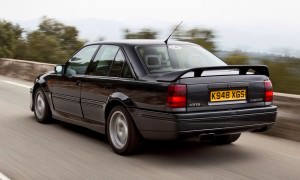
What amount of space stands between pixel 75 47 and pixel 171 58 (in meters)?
19.6

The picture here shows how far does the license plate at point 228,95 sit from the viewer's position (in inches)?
241

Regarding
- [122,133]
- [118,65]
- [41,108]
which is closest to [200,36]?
[41,108]

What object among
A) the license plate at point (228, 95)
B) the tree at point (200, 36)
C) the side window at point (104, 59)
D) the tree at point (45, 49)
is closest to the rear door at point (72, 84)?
the side window at point (104, 59)

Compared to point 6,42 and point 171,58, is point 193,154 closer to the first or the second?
point 171,58

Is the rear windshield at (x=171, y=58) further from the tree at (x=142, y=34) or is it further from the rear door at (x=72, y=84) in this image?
the tree at (x=142, y=34)

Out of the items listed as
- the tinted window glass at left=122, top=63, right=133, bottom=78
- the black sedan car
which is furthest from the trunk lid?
the tinted window glass at left=122, top=63, right=133, bottom=78

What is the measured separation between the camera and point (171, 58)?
6809mm

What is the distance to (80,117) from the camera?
25.4ft

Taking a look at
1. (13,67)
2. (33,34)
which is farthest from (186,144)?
(33,34)

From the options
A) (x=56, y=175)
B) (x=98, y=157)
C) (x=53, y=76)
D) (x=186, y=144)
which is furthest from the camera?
(x=53, y=76)

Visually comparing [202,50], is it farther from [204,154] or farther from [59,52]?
[59,52]

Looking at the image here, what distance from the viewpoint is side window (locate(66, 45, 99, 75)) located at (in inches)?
305

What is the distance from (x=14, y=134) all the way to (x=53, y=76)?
1136mm

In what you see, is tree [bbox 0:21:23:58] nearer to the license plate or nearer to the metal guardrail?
the metal guardrail
